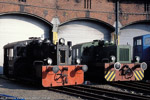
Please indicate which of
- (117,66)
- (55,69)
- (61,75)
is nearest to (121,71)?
(117,66)

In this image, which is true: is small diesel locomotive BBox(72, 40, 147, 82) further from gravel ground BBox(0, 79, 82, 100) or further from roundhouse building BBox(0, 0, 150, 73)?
roundhouse building BBox(0, 0, 150, 73)

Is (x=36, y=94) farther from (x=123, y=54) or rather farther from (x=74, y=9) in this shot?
(x=74, y=9)

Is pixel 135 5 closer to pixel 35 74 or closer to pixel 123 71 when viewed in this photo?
pixel 123 71

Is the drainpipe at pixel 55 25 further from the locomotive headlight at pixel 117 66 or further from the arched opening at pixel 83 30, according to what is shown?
the locomotive headlight at pixel 117 66

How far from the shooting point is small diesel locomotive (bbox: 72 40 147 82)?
454 inches

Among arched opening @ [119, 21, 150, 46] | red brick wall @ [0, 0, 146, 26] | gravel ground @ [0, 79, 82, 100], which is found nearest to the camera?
gravel ground @ [0, 79, 82, 100]

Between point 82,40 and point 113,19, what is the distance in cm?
361

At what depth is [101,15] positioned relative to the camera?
21750 mm

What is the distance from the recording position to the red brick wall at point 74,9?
1862 centimetres

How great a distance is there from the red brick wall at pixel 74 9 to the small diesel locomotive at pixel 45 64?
7300 millimetres

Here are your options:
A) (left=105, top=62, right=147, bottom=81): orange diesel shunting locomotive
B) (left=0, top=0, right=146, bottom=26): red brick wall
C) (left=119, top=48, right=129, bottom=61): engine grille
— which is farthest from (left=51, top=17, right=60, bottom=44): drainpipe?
(left=105, top=62, right=147, bottom=81): orange diesel shunting locomotive

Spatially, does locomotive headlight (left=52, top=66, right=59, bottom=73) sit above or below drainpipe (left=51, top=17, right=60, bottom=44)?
below

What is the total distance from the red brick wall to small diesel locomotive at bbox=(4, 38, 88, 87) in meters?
7.30

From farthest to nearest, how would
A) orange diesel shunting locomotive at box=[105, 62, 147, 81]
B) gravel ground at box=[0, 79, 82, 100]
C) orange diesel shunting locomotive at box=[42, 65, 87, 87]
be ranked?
orange diesel shunting locomotive at box=[105, 62, 147, 81] → orange diesel shunting locomotive at box=[42, 65, 87, 87] → gravel ground at box=[0, 79, 82, 100]
